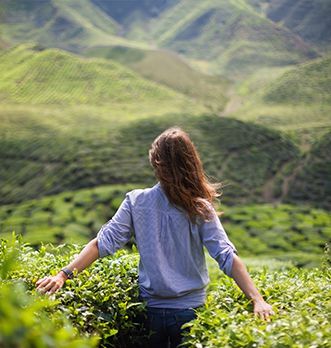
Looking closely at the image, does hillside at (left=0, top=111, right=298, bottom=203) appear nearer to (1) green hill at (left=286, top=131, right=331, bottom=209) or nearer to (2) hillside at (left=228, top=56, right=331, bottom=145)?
(1) green hill at (left=286, top=131, right=331, bottom=209)

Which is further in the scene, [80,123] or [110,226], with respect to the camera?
[80,123]

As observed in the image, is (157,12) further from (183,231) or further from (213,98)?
(183,231)

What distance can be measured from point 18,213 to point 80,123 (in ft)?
42.1

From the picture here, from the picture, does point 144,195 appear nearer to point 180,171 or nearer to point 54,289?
point 180,171

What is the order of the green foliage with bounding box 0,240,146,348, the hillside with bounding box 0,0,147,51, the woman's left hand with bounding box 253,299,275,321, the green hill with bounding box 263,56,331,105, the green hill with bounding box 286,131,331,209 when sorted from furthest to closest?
the hillside with bounding box 0,0,147,51, the green hill with bounding box 263,56,331,105, the green hill with bounding box 286,131,331,209, the green foliage with bounding box 0,240,146,348, the woman's left hand with bounding box 253,299,275,321

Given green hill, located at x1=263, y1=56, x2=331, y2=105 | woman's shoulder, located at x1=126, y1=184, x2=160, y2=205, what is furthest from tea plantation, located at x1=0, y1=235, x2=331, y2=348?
green hill, located at x1=263, y1=56, x2=331, y2=105

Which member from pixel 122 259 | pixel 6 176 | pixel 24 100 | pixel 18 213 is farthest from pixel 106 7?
pixel 122 259

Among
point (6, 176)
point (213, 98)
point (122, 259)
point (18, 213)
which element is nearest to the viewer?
point (122, 259)

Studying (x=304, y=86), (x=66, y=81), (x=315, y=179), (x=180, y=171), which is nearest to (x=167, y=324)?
(x=180, y=171)

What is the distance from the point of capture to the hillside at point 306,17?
59.1 m

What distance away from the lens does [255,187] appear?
31.3 m

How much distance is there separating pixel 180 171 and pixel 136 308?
28.2 inches

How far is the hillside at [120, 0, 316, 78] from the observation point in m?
56.2

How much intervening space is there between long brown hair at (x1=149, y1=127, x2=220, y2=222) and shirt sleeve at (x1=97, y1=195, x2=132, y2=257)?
23cm
